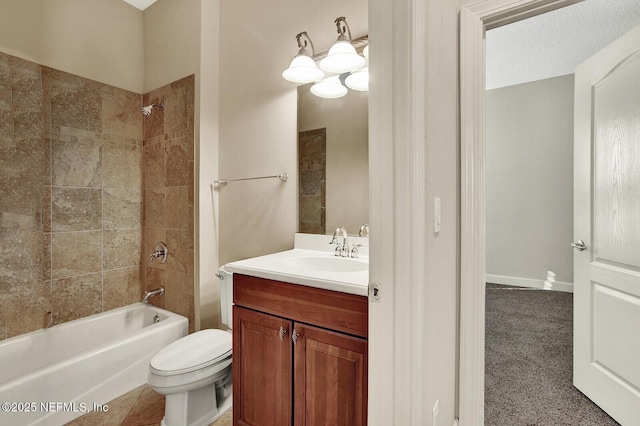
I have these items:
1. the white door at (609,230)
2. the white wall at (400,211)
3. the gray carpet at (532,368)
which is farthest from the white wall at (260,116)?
the gray carpet at (532,368)

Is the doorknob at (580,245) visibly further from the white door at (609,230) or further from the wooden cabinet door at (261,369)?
the wooden cabinet door at (261,369)

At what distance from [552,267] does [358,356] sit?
12.7 ft

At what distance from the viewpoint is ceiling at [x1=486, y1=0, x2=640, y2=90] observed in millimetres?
2494

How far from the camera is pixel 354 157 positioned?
1709mm

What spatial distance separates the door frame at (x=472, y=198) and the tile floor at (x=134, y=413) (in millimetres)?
1232

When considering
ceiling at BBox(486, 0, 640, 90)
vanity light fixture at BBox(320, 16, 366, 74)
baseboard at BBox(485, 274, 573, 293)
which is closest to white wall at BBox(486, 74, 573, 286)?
baseboard at BBox(485, 274, 573, 293)

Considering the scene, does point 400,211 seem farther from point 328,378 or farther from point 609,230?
point 609,230

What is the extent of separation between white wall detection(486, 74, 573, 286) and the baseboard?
1cm

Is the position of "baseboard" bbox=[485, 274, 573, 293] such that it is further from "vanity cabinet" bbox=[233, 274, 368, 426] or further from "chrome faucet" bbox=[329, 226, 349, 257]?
"vanity cabinet" bbox=[233, 274, 368, 426]

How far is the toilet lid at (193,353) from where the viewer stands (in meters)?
1.47

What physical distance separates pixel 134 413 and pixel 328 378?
1330 millimetres

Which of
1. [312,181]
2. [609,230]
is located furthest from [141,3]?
[609,230]

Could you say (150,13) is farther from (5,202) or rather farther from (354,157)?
(354,157)

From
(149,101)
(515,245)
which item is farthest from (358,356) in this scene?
(515,245)
